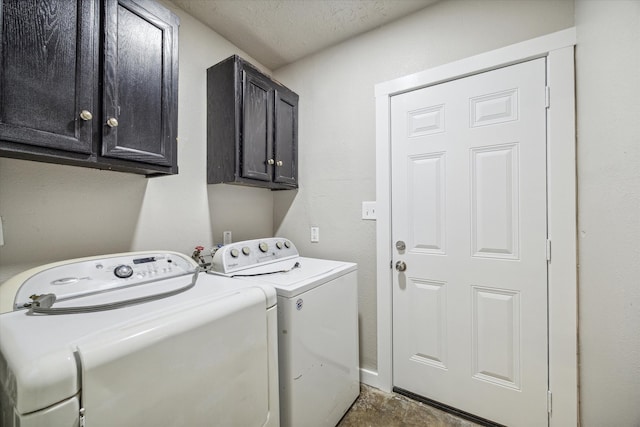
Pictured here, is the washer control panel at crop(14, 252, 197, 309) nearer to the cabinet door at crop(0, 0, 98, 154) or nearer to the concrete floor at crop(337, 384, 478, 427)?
the cabinet door at crop(0, 0, 98, 154)

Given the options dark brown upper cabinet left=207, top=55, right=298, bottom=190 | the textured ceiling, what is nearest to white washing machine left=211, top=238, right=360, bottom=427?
dark brown upper cabinet left=207, top=55, right=298, bottom=190

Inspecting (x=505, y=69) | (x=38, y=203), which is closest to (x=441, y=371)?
(x=505, y=69)

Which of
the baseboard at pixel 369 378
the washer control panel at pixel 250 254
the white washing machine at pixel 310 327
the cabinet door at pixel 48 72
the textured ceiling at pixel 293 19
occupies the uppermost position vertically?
the textured ceiling at pixel 293 19

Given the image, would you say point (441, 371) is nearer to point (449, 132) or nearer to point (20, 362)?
point (449, 132)

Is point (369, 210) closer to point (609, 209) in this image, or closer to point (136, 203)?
point (609, 209)

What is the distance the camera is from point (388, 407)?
166cm

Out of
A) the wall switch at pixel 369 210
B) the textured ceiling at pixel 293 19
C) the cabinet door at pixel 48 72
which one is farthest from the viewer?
the wall switch at pixel 369 210

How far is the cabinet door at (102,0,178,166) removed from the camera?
43.0 inches

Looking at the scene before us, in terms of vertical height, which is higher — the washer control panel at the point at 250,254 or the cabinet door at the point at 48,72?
the cabinet door at the point at 48,72

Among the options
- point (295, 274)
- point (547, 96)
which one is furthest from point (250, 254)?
point (547, 96)

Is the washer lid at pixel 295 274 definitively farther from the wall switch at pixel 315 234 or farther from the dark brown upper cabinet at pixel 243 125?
the dark brown upper cabinet at pixel 243 125

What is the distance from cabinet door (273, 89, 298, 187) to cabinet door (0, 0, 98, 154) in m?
1.09

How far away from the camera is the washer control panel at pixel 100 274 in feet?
3.14

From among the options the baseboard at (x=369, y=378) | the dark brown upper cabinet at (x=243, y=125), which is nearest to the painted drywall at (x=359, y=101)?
the baseboard at (x=369, y=378)
